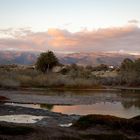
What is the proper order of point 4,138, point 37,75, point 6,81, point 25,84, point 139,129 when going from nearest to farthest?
1. point 4,138
2. point 139,129
3. point 6,81
4. point 25,84
5. point 37,75

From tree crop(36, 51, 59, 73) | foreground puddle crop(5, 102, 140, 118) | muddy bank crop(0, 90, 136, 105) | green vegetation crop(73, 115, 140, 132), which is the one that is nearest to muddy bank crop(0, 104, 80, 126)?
foreground puddle crop(5, 102, 140, 118)

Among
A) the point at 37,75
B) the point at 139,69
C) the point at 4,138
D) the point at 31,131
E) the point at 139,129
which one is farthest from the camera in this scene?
the point at 139,69

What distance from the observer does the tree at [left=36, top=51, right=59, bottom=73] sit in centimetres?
11496

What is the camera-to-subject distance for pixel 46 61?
116m

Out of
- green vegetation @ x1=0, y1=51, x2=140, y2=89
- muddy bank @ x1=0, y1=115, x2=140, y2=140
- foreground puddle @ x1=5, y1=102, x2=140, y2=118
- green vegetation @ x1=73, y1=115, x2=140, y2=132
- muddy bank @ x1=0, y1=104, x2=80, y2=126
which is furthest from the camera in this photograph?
green vegetation @ x1=0, y1=51, x2=140, y2=89

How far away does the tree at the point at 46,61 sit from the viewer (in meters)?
115

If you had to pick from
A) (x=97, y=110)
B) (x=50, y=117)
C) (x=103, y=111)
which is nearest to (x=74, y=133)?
(x=50, y=117)

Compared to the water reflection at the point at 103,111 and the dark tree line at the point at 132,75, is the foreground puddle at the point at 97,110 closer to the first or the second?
the water reflection at the point at 103,111

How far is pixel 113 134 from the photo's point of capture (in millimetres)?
17484

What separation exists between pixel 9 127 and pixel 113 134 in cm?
510

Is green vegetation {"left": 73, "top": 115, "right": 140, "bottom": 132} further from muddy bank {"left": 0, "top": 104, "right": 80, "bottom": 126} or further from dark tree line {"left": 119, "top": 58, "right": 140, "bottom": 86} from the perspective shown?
dark tree line {"left": 119, "top": 58, "right": 140, "bottom": 86}

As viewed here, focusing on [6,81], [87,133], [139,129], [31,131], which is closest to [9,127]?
[31,131]

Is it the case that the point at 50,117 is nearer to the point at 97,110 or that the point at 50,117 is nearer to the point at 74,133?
the point at 97,110

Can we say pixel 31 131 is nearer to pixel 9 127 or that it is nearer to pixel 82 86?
pixel 9 127
